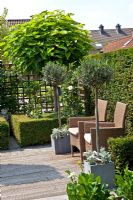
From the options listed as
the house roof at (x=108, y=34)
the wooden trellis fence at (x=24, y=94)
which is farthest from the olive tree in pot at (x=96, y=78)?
the house roof at (x=108, y=34)

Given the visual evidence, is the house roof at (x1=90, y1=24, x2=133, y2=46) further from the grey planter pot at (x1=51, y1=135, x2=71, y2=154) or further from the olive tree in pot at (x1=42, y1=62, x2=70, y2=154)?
the grey planter pot at (x1=51, y1=135, x2=71, y2=154)

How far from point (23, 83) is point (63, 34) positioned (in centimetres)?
209

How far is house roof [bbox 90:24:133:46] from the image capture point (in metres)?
52.5

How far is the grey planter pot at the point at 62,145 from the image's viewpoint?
24.4 feet

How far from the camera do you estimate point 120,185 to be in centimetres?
301

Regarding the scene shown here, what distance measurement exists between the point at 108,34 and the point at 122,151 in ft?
175

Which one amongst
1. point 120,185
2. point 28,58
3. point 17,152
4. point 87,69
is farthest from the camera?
point 28,58

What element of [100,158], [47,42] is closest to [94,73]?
[100,158]

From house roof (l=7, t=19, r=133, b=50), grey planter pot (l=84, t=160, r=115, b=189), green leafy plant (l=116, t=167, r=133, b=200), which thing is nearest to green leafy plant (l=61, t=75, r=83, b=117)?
grey planter pot (l=84, t=160, r=115, b=189)

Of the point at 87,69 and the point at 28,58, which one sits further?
the point at 28,58

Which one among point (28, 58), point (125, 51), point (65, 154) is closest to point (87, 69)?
point (125, 51)

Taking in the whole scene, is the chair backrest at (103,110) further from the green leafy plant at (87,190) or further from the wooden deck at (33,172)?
the green leafy plant at (87,190)

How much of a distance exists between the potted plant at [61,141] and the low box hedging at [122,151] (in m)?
2.36

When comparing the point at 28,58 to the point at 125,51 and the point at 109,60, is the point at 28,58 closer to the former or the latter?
the point at 109,60
